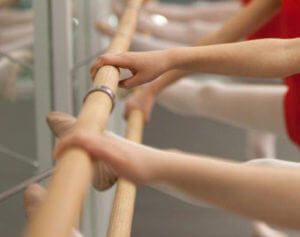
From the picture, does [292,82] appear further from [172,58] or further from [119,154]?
[119,154]

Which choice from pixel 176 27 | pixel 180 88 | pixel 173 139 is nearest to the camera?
pixel 180 88

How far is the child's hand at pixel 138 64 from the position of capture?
483 mm

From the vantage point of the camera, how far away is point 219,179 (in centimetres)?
35

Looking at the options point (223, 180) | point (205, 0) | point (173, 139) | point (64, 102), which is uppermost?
point (223, 180)

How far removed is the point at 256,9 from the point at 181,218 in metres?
0.64

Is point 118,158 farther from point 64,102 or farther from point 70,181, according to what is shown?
point 64,102

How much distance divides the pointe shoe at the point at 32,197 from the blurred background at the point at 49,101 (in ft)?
0.16

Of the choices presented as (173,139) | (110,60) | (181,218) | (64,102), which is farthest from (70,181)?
(173,139)

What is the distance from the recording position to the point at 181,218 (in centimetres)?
126

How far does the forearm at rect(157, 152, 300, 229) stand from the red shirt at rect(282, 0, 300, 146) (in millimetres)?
363

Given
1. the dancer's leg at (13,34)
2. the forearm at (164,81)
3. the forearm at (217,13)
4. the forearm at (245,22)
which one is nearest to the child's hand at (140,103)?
the forearm at (164,81)

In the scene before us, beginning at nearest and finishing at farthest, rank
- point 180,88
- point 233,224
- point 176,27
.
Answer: point 180,88 < point 233,224 < point 176,27

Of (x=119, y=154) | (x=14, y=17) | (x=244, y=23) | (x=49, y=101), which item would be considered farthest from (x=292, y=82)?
(x=14, y=17)

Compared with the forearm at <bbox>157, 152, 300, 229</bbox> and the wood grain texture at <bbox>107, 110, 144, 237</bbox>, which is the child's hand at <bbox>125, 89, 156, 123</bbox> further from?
the forearm at <bbox>157, 152, 300, 229</bbox>
